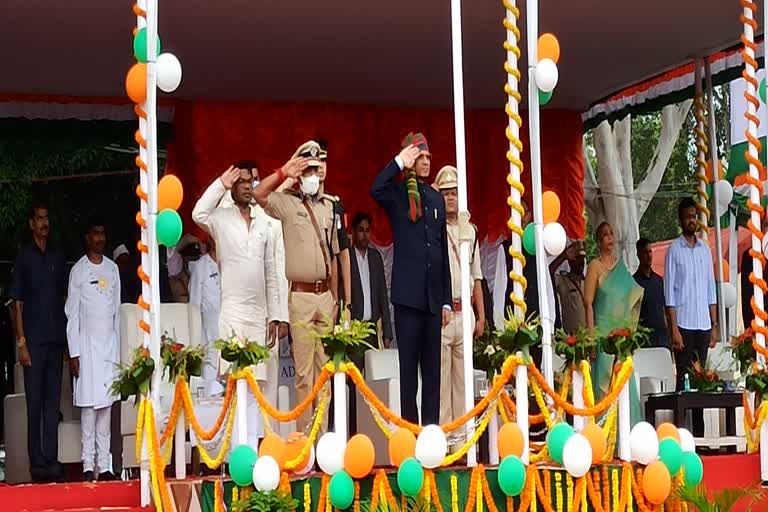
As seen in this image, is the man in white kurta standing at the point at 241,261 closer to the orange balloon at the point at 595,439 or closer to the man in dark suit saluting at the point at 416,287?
the man in dark suit saluting at the point at 416,287

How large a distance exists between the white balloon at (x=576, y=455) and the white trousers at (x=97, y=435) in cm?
385

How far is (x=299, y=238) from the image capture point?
8.37m

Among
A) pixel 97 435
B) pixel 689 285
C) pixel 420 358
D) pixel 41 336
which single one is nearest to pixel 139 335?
pixel 41 336

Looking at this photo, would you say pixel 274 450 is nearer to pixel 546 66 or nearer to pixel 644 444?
A: pixel 644 444

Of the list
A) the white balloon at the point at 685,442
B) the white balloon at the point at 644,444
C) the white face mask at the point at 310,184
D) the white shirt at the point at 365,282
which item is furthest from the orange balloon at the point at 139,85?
the white shirt at the point at 365,282

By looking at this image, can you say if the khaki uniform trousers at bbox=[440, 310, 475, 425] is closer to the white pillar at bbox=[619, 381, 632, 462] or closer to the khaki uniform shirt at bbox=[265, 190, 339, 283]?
the khaki uniform shirt at bbox=[265, 190, 339, 283]

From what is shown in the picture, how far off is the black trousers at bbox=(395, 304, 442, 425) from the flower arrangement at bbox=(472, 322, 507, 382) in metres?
0.37

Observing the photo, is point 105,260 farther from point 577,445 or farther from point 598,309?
point 577,445

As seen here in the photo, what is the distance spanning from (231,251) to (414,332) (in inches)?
42.3

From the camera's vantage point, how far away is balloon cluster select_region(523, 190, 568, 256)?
7.09 m

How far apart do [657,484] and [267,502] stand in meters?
1.88

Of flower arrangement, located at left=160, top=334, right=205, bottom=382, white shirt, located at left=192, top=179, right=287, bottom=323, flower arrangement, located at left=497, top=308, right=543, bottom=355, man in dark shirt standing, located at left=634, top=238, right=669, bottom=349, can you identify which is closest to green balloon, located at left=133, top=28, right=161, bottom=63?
white shirt, located at left=192, top=179, right=287, bottom=323

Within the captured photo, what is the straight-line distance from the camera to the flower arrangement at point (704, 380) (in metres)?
9.67

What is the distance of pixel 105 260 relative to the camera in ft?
31.9
